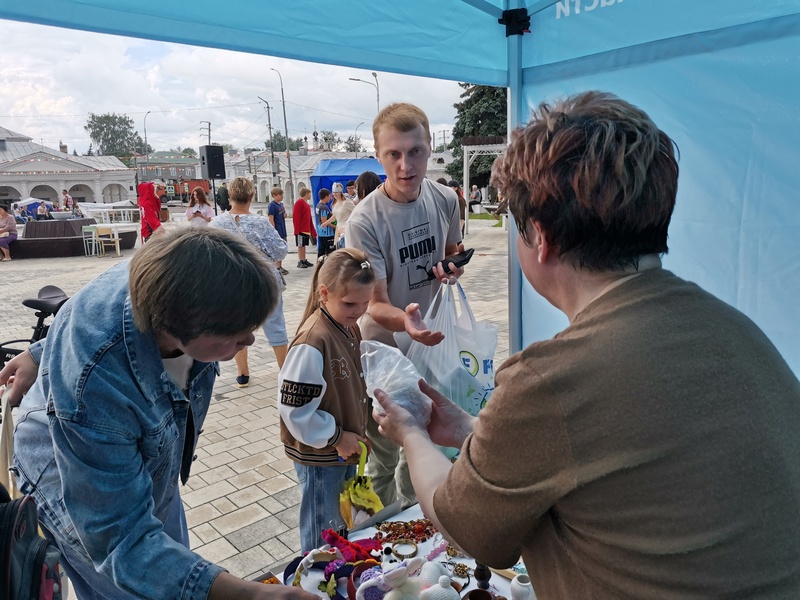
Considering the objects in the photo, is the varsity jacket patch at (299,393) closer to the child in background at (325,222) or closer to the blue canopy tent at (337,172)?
the child in background at (325,222)

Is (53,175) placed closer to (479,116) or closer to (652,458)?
(479,116)

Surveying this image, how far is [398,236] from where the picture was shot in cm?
255

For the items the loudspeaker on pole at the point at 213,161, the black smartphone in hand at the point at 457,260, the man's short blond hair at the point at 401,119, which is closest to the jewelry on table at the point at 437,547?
the black smartphone in hand at the point at 457,260

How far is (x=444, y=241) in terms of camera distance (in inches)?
108

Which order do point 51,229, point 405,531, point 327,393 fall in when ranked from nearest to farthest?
point 405,531, point 327,393, point 51,229

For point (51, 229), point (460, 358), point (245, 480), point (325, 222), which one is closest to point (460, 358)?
point (460, 358)

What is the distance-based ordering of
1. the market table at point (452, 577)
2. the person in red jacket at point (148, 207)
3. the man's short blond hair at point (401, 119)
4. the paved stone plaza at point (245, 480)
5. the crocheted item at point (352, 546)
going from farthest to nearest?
the person in red jacket at point (148, 207) < the paved stone plaza at point (245, 480) < the man's short blond hair at point (401, 119) < the crocheted item at point (352, 546) < the market table at point (452, 577)

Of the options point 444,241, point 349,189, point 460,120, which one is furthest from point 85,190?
point 444,241

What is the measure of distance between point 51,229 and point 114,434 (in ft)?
61.2

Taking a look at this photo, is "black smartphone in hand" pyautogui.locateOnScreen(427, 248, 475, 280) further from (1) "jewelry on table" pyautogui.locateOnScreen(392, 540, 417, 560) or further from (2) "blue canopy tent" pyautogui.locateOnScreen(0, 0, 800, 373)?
(1) "jewelry on table" pyautogui.locateOnScreen(392, 540, 417, 560)

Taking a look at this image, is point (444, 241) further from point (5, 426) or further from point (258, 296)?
point (5, 426)

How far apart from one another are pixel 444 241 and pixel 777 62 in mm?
1494

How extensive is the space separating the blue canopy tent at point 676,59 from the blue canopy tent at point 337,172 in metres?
11.1

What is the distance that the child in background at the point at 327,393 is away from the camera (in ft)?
6.93
